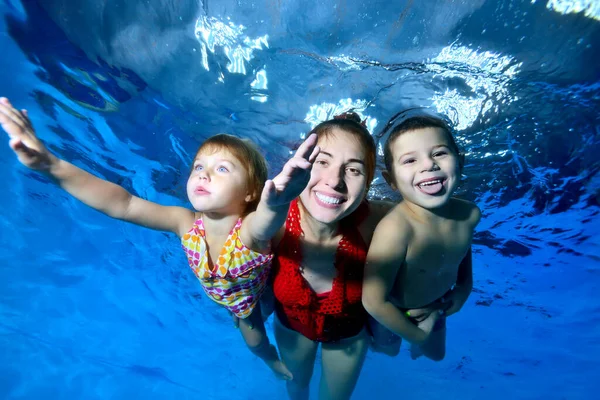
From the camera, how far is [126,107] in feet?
25.4

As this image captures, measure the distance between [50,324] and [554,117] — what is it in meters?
31.5

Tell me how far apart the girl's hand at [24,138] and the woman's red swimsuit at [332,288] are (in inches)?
106

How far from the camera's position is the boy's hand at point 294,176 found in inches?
100

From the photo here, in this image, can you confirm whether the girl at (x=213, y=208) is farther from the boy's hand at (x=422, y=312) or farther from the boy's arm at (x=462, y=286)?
the boy's arm at (x=462, y=286)

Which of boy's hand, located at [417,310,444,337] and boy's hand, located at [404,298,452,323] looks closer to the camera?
boy's hand, located at [417,310,444,337]

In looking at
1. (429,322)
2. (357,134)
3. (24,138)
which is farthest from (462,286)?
(24,138)

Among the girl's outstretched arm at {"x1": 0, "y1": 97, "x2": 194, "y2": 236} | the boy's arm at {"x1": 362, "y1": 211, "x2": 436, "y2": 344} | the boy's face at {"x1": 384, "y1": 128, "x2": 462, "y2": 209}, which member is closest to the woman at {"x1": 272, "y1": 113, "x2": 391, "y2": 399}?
the boy's arm at {"x1": 362, "y1": 211, "x2": 436, "y2": 344}

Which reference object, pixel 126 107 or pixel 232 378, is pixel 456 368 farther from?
pixel 126 107

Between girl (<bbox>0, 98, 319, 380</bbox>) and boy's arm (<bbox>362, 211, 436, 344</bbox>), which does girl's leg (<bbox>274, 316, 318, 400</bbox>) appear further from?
boy's arm (<bbox>362, 211, 436, 344</bbox>)

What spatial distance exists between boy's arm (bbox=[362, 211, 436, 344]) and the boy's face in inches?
16.1

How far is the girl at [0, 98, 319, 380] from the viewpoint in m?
3.46

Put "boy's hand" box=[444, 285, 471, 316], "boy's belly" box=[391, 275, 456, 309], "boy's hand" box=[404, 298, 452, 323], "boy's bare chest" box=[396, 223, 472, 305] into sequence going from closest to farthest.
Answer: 1. "boy's bare chest" box=[396, 223, 472, 305]
2. "boy's belly" box=[391, 275, 456, 309]
3. "boy's hand" box=[404, 298, 452, 323]
4. "boy's hand" box=[444, 285, 471, 316]

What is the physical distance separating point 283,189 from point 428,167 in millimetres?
2048

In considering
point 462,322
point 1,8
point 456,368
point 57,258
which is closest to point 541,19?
point 1,8
